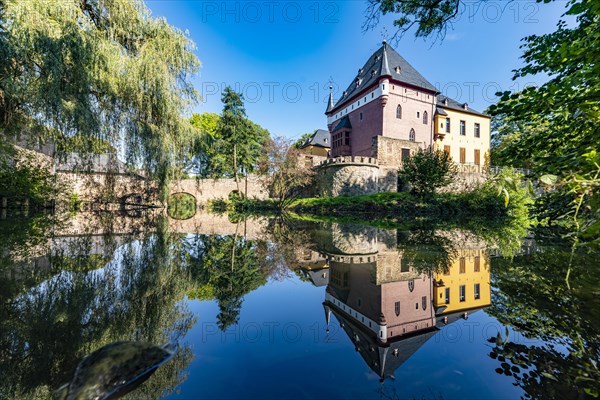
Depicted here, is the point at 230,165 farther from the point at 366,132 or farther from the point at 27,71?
the point at 27,71

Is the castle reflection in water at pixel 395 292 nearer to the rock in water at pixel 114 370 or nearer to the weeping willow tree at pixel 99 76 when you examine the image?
the rock in water at pixel 114 370

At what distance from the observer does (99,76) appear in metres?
8.73

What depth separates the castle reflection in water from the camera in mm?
2416

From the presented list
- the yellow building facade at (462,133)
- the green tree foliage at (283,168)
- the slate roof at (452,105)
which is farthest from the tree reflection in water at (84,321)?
the slate roof at (452,105)

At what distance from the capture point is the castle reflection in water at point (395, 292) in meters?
2.42

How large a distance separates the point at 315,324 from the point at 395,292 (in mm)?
1311

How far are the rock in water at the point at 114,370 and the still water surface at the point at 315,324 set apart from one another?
85mm

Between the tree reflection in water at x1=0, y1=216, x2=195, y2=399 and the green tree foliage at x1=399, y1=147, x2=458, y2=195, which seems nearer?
the tree reflection in water at x1=0, y1=216, x2=195, y2=399

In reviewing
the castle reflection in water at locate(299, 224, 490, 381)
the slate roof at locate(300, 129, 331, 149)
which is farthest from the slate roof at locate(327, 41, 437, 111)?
the castle reflection in water at locate(299, 224, 490, 381)

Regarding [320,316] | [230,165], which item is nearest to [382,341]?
[320,316]

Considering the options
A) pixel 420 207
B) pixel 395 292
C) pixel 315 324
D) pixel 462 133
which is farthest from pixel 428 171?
pixel 315 324

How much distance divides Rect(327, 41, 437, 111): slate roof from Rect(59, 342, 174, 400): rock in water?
29.2 m

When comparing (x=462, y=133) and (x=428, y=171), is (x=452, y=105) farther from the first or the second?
(x=428, y=171)

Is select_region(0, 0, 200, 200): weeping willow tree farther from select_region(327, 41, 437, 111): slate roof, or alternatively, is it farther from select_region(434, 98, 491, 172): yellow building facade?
select_region(434, 98, 491, 172): yellow building facade
